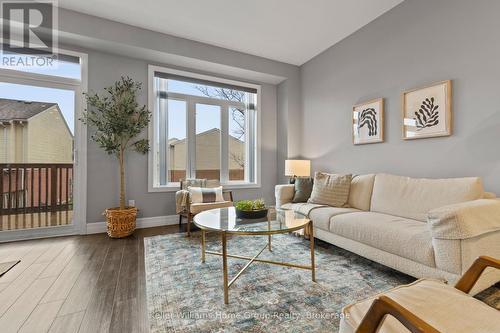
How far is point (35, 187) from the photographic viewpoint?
332cm

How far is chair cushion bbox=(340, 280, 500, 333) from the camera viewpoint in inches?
32.6

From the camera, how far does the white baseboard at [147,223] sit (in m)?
3.37

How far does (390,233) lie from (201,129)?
3.30m

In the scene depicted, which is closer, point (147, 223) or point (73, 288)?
point (73, 288)

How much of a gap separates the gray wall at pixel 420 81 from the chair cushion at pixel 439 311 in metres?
1.81

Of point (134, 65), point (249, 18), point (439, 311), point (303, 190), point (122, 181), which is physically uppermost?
point (249, 18)

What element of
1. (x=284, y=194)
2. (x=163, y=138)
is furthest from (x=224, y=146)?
(x=284, y=194)

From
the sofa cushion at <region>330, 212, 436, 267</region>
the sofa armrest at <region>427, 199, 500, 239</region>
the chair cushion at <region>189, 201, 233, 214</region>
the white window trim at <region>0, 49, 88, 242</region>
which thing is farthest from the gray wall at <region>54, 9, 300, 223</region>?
the sofa armrest at <region>427, 199, 500, 239</region>

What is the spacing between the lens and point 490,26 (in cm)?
218

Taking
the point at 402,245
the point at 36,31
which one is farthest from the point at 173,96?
the point at 402,245

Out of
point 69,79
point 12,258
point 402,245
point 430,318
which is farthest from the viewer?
point 69,79

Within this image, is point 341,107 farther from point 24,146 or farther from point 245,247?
point 24,146

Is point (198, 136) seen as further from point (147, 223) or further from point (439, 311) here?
point (439, 311)

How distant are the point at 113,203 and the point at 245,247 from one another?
2.14 m
